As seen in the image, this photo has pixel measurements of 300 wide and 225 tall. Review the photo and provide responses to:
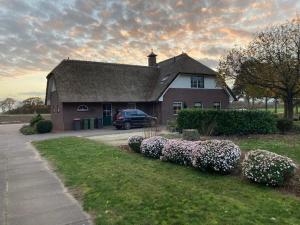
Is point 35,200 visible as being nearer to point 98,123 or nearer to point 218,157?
point 218,157

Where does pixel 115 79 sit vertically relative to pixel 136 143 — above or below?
above

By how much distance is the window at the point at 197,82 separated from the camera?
3119 cm

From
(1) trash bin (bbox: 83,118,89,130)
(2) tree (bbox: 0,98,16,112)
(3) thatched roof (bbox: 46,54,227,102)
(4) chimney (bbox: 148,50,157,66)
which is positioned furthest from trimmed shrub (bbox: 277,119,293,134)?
(2) tree (bbox: 0,98,16,112)

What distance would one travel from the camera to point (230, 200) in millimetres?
5375

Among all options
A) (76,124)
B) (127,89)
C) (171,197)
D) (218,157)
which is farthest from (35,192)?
(127,89)

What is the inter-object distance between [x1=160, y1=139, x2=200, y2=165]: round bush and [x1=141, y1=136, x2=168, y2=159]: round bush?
1.71ft

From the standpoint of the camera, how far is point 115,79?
1184 inches

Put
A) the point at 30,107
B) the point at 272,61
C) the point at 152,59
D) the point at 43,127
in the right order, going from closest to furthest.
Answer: the point at 272,61, the point at 43,127, the point at 152,59, the point at 30,107

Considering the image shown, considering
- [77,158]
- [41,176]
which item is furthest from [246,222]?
[77,158]

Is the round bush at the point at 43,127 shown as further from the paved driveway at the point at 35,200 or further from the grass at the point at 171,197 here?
the grass at the point at 171,197

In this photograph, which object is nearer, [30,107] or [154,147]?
[154,147]

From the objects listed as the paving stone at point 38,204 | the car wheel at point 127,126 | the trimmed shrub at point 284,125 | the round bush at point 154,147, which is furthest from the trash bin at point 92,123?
the paving stone at point 38,204

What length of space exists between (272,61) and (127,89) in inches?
575

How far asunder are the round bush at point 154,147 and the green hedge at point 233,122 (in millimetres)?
5763
